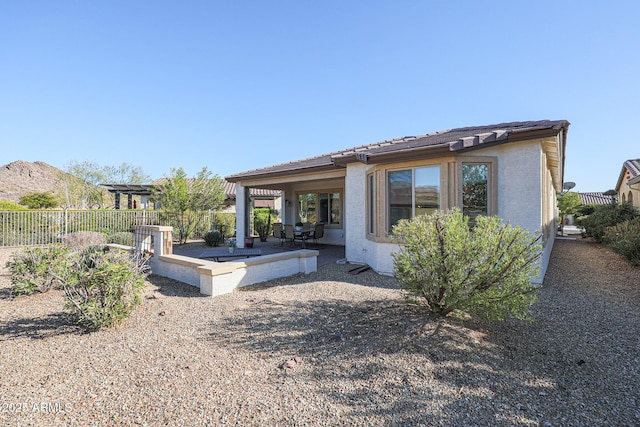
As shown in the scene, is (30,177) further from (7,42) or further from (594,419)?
(594,419)

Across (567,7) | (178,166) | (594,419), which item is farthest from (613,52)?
(178,166)

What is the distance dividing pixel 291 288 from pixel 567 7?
35.7 ft

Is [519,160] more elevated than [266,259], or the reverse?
[519,160]

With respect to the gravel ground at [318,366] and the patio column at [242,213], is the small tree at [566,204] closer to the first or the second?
the gravel ground at [318,366]

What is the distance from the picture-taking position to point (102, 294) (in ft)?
15.0

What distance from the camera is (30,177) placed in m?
78.2

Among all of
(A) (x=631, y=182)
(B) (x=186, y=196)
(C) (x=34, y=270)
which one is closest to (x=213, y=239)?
(B) (x=186, y=196)

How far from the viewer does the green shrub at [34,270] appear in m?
6.29

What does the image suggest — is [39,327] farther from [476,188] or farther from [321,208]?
[321,208]

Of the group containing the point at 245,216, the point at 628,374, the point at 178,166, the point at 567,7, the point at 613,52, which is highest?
the point at 567,7

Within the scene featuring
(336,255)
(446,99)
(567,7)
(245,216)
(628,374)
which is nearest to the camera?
(628,374)

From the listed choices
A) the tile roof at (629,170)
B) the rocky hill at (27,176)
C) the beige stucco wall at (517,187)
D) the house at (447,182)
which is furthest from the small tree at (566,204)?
the rocky hill at (27,176)

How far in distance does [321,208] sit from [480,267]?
1207cm

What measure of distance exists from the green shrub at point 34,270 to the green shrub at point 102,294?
90.8 inches
